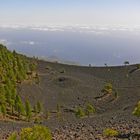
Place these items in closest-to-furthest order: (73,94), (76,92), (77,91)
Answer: (73,94) → (76,92) → (77,91)

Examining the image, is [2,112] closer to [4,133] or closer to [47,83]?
[4,133]

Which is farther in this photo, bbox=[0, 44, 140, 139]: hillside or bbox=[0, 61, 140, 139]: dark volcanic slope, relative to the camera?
bbox=[0, 61, 140, 139]: dark volcanic slope

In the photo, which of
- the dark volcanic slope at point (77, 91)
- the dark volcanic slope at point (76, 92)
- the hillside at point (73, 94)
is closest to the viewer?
the hillside at point (73, 94)

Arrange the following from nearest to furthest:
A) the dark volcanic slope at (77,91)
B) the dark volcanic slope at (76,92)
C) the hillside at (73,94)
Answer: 1. the hillside at (73,94)
2. the dark volcanic slope at (76,92)
3. the dark volcanic slope at (77,91)

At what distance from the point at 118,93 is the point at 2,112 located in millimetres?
64499

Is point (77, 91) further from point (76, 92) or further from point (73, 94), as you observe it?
point (73, 94)

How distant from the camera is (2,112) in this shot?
11512 centimetres

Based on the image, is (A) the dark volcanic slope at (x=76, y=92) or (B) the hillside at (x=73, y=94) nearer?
(B) the hillside at (x=73, y=94)

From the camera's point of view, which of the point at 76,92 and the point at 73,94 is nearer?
the point at 73,94

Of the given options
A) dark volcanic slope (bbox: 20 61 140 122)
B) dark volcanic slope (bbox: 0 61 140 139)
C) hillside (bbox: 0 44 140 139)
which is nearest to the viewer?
hillside (bbox: 0 44 140 139)

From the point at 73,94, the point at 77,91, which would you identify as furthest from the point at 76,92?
the point at 73,94

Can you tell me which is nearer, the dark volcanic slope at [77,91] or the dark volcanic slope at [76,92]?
the dark volcanic slope at [76,92]

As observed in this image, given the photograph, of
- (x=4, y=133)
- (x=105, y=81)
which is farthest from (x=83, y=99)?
(x=4, y=133)

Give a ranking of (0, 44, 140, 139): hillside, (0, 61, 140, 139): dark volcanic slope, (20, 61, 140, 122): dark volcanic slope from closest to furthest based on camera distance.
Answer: (0, 44, 140, 139): hillside, (0, 61, 140, 139): dark volcanic slope, (20, 61, 140, 122): dark volcanic slope
